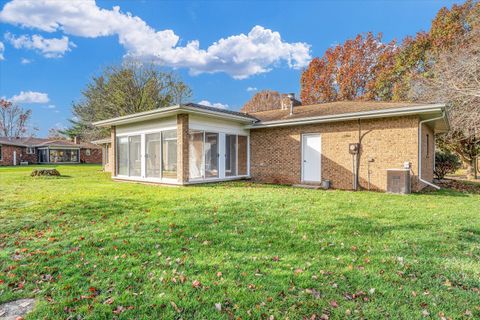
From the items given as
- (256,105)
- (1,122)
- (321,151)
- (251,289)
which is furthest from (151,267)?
(1,122)

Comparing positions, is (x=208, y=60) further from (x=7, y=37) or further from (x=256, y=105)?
(x=7, y=37)

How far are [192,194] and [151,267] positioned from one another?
15.7 feet

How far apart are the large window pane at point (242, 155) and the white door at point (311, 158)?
8.79 feet

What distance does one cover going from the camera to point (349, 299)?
2500 millimetres

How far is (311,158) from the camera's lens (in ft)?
34.2

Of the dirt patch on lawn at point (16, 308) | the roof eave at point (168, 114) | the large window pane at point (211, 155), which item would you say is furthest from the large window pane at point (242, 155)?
the dirt patch on lawn at point (16, 308)

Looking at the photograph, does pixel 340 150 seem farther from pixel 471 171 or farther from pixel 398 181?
pixel 471 171

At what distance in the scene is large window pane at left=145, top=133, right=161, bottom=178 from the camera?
10.8 meters

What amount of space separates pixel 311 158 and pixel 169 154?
18.1ft

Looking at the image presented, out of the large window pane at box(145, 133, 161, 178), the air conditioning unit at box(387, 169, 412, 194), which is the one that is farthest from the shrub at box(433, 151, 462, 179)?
the large window pane at box(145, 133, 161, 178)

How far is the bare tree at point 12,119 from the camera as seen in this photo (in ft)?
129

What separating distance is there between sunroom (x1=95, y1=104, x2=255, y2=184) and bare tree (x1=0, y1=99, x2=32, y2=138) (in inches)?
1543

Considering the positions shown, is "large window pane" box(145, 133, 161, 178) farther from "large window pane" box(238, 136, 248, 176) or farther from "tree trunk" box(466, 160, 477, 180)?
"tree trunk" box(466, 160, 477, 180)

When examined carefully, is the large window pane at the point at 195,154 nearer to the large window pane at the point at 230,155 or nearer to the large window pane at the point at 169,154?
the large window pane at the point at 169,154
